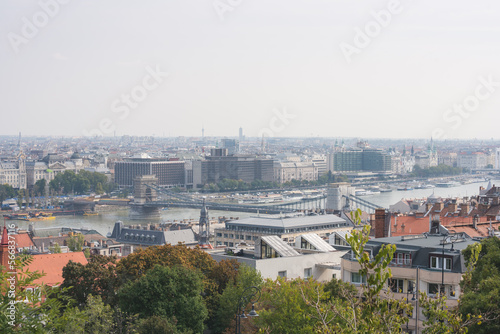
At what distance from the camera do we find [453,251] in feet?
30.6

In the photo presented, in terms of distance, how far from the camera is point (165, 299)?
10859 millimetres

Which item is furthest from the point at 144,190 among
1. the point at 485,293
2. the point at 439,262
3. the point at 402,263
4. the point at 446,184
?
the point at 485,293

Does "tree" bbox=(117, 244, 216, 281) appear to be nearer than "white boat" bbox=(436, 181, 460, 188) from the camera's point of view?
Yes

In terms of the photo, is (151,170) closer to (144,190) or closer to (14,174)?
(14,174)

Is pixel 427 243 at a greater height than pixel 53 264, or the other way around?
pixel 427 243

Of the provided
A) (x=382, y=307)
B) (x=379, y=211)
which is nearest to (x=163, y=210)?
(x=379, y=211)

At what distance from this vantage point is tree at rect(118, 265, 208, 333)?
10.8 metres

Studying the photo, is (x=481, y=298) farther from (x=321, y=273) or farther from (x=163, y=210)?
(x=163, y=210)

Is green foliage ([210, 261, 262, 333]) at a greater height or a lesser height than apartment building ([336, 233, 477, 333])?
lesser

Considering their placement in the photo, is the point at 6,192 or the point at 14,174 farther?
the point at 14,174

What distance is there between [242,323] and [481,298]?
13.1 feet

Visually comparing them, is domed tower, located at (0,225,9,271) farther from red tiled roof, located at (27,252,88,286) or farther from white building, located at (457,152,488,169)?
white building, located at (457,152,488,169)

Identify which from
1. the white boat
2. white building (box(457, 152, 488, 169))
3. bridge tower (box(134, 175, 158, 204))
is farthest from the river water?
white building (box(457, 152, 488, 169))

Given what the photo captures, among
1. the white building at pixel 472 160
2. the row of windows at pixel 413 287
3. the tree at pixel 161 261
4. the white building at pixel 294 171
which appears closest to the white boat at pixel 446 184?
the white building at pixel 294 171
